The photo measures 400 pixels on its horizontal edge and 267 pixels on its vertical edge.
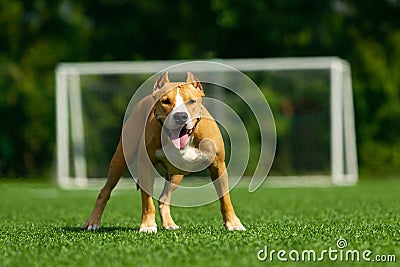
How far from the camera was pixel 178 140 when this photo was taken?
535 cm

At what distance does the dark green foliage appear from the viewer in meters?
18.4

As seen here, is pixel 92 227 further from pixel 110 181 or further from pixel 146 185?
pixel 146 185

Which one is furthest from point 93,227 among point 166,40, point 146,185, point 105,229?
point 166,40

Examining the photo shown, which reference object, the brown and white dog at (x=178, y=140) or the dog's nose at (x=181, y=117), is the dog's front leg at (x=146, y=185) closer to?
the brown and white dog at (x=178, y=140)

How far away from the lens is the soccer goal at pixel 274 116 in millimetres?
15789

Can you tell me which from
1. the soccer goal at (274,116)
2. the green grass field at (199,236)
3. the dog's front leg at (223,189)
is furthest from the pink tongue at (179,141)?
the soccer goal at (274,116)

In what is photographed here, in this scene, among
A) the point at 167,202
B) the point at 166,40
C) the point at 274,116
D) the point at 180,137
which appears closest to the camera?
the point at 180,137

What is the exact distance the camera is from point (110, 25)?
20969 millimetres

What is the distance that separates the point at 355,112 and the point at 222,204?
12763 millimetres

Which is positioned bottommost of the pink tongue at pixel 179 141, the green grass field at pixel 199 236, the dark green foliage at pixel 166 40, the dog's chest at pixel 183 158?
the green grass field at pixel 199 236

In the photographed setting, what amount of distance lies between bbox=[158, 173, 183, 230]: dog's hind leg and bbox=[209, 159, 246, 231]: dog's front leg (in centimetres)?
57

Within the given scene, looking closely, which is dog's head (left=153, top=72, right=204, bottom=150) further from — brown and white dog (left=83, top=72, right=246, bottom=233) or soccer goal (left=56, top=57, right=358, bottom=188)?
soccer goal (left=56, top=57, right=358, bottom=188)

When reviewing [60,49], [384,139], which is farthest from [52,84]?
[384,139]

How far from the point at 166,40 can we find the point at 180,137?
51.6ft
